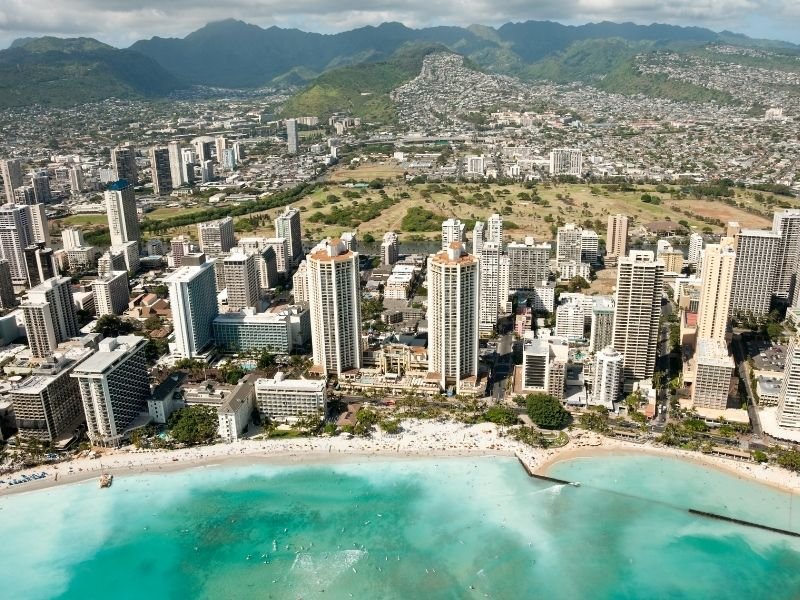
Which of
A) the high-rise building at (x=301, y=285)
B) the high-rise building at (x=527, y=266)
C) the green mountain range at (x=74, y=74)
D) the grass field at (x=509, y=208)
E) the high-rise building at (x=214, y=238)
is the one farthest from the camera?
the green mountain range at (x=74, y=74)

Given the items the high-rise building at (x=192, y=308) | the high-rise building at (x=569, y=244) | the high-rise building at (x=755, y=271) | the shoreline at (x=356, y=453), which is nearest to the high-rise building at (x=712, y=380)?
the shoreline at (x=356, y=453)

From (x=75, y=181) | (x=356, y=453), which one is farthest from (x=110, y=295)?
(x=75, y=181)

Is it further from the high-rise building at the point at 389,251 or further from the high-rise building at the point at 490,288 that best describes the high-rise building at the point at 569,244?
the high-rise building at the point at 389,251

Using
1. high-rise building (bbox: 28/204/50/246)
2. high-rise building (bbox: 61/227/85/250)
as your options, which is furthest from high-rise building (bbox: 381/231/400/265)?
high-rise building (bbox: 28/204/50/246)

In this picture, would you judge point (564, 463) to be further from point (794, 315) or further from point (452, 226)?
point (452, 226)

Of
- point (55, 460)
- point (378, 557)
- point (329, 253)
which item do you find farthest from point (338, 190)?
point (378, 557)

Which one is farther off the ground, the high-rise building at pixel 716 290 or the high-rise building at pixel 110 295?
the high-rise building at pixel 716 290
